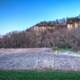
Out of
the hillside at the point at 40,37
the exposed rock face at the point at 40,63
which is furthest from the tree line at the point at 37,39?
the exposed rock face at the point at 40,63

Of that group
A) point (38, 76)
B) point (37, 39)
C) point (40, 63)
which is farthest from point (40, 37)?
point (38, 76)

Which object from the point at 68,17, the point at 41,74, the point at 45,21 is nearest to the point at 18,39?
the point at 45,21

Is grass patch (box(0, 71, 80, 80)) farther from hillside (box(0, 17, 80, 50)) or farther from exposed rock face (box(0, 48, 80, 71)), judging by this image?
hillside (box(0, 17, 80, 50))

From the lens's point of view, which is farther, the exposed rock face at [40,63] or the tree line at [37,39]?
the tree line at [37,39]

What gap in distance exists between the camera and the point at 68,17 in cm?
1688

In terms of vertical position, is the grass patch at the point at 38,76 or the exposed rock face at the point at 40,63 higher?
the grass patch at the point at 38,76

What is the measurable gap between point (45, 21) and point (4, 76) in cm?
1135

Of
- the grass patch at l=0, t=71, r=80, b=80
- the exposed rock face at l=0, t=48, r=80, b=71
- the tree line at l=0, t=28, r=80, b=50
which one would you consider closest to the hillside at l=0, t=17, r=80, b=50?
the tree line at l=0, t=28, r=80, b=50

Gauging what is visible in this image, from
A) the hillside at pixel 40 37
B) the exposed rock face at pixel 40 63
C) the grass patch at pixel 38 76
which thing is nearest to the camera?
the grass patch at pixel 38 76

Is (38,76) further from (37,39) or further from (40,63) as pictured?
(37,39)

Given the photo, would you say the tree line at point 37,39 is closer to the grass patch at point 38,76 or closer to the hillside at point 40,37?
the hillside at point 40,37

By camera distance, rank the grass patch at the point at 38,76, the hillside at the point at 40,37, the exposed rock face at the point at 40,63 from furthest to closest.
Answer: the hillside at the point at 40,37 → the exposed rock face at the point at 40,63 → the grass patch at the point at 38,76

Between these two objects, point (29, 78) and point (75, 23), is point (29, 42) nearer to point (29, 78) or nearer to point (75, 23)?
point (75, 23)

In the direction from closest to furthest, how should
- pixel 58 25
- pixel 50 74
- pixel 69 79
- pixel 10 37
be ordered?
pixel 69 79
pixel 50 74
pixel 10 37
pixel 58 25
